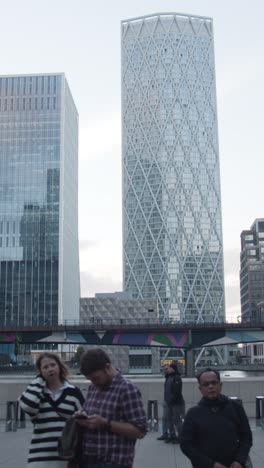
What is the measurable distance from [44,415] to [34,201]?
417ft

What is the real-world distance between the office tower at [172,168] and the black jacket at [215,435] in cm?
17119

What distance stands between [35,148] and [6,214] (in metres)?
15.4

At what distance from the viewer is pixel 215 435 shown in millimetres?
5219

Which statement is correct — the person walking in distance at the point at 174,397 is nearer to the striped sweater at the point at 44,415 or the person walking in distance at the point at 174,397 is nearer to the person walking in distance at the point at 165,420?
the person walking in distance at the point at 165,420

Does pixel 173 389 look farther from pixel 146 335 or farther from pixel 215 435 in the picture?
pixel 146 335

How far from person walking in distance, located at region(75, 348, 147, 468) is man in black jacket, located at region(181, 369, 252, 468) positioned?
675mm

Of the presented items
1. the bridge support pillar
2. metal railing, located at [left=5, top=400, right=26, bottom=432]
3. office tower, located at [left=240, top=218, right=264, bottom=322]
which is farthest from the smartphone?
office tower, located at [left=240, top=218, right=264, bottom=322]

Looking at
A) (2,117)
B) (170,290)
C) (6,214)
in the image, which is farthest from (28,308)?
(170,290)

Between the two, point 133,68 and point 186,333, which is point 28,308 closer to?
point 186,333

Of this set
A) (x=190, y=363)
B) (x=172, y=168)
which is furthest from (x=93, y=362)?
(x=172, y=168)

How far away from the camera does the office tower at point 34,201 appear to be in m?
126

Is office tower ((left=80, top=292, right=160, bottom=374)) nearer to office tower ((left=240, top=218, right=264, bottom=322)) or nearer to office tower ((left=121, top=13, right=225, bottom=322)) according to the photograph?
office tower ((left=121, top=13, right=225, bottom=322))

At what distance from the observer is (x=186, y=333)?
6388 cm

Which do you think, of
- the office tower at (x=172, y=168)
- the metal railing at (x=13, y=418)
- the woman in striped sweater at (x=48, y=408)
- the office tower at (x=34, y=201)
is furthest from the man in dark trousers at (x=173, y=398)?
the office tower at (x=172, y=168)
